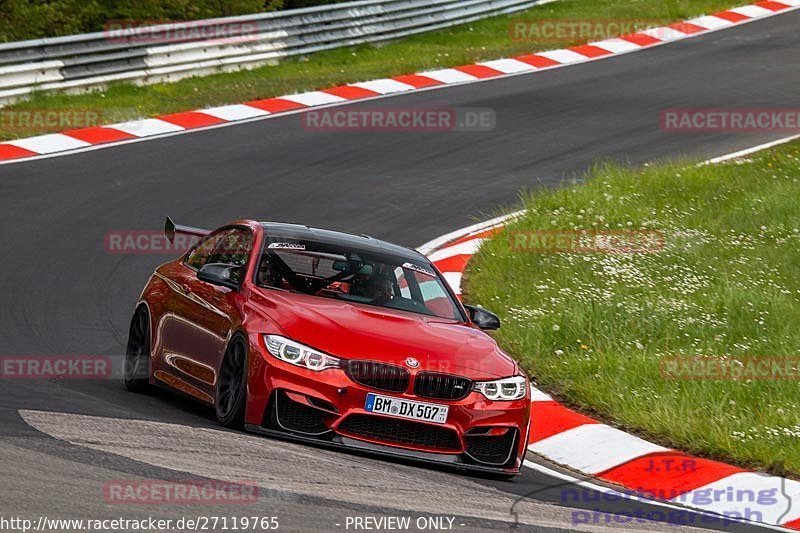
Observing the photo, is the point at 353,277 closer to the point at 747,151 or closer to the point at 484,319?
the point at 484,319

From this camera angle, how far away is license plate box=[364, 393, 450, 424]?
27.2ft

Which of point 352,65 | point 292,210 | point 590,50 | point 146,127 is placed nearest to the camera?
point 292,210

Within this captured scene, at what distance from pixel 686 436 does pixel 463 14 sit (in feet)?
62.8

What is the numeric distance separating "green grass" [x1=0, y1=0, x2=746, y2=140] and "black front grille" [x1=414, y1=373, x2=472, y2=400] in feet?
36.7

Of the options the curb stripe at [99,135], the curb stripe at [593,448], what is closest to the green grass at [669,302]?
Answer: the curb stripe at [593,448]

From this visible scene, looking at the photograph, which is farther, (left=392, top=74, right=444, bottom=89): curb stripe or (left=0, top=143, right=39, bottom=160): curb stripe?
(left=392, top=74, right=444, bottom=89): curb stripe
